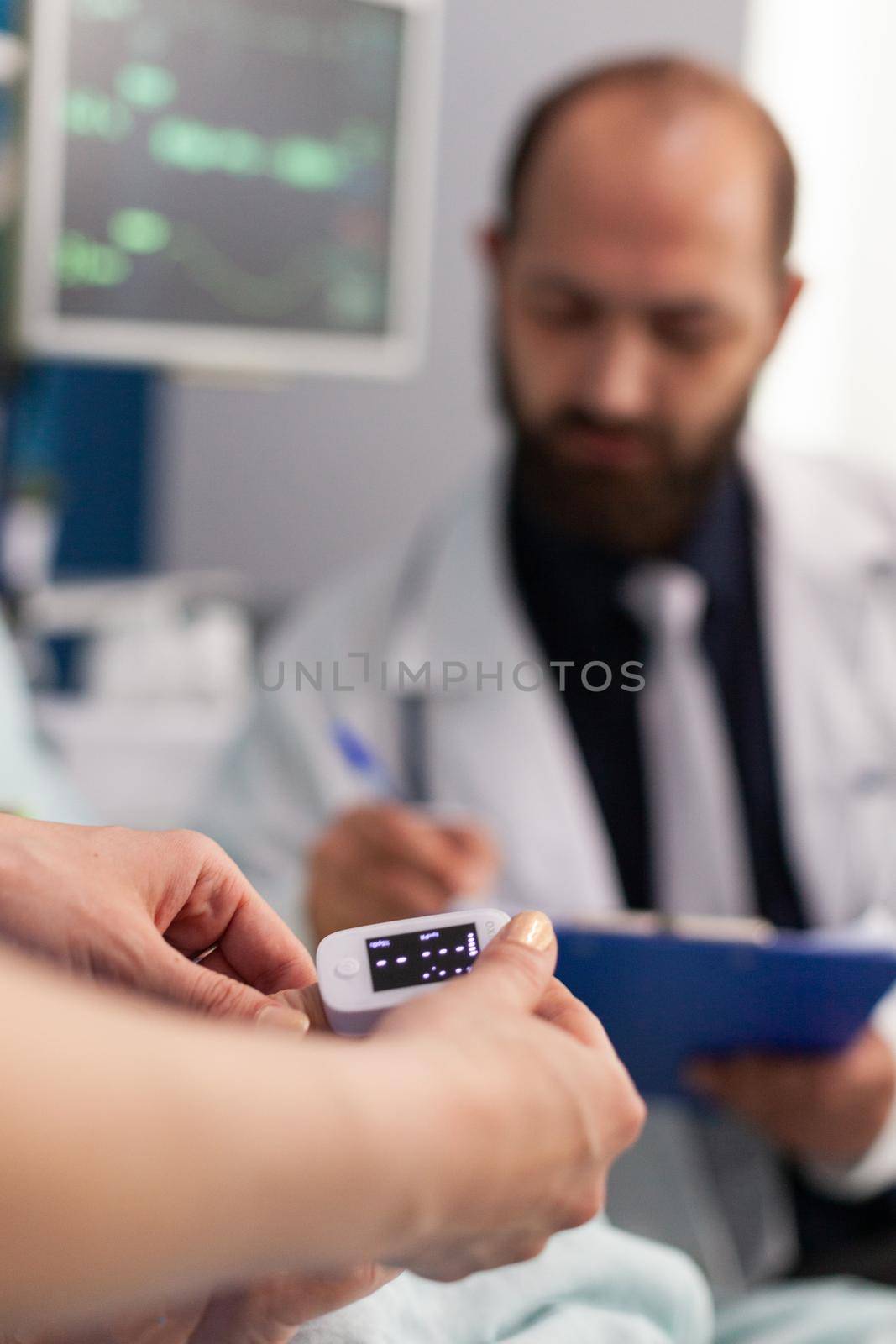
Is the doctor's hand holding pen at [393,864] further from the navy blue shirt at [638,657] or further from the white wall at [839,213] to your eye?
the white wall at [839,213]

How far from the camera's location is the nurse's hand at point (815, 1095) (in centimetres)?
63

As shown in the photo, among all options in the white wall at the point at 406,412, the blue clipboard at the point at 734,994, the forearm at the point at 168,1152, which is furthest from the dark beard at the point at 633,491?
the forearm at the point at 168,1152

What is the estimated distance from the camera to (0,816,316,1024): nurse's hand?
0.28m

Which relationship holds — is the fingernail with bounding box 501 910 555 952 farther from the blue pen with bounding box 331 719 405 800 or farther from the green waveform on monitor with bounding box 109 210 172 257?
the green waveform on monitor with bounding box 109 210 172 257

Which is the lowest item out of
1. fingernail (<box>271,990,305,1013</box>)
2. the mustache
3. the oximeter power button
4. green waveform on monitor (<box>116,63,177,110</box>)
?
fingernail (<box>271,990,305,1013</box>)

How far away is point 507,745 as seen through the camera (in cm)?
86

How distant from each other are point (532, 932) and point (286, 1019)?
0.16 ft

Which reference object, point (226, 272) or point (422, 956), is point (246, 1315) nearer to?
point (422, 956)

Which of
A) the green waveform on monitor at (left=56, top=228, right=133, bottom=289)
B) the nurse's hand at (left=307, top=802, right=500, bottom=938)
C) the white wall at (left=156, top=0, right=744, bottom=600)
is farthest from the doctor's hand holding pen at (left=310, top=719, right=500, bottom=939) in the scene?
the white wall at (left=156, top=0, right=744, bottom=600)

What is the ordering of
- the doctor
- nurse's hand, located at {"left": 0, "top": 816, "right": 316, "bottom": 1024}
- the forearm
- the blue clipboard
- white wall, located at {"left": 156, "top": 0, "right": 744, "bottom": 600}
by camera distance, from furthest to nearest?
white wall, located at {"left": 156, "top": 0, "right": 744, "bottom": 600} < the doctor < the blue clipboard < nurse's hand, located at {"left": 0, "top": 816, "right": 316, "bottom": 1024} < the forearm

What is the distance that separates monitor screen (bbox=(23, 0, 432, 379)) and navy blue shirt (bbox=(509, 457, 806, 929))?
1.01ft

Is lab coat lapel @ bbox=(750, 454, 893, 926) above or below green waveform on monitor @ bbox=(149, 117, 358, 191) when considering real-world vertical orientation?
below

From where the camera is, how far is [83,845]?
314 millimetres

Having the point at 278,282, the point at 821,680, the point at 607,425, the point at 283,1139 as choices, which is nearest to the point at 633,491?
the point at 607,425
